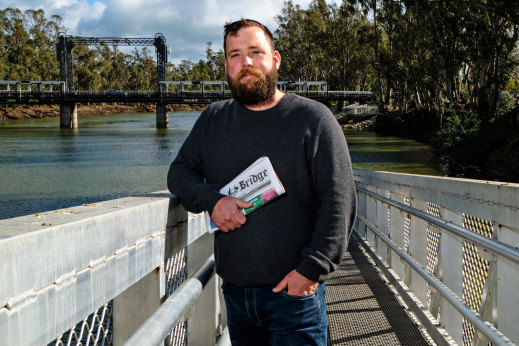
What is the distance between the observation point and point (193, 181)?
230cm

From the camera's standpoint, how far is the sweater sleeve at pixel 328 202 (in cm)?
204

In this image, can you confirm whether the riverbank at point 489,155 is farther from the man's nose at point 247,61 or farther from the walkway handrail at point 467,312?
the man's nose at point 247,61

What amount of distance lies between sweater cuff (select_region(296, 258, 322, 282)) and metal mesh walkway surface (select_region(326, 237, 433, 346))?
6.98 feet

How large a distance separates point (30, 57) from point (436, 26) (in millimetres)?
74936

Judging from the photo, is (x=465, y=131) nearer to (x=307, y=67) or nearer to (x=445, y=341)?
(x=445, y=341)

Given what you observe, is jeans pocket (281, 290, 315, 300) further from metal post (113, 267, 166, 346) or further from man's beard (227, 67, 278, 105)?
man's beard (227, 67, 278, 105)

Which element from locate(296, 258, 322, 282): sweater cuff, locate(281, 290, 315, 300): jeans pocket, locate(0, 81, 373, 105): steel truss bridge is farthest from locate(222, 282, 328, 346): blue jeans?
locate(0, 81, 373, 105): steel truss bridge

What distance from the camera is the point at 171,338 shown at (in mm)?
2303

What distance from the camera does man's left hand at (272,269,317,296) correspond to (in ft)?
6.79

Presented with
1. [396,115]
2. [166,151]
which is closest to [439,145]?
[166,151]

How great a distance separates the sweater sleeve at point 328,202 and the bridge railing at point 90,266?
43 cm

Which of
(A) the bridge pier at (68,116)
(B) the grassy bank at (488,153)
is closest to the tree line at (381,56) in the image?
(B) the grassy bank at (488,153)

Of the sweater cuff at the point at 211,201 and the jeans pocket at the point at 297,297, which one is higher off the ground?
the sweater cuff at the point at 211,201

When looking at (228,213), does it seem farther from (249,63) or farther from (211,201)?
(249,63)
